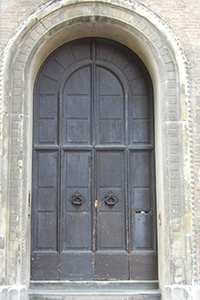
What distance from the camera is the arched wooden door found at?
6.10 meters

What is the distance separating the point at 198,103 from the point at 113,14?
1.95 meters

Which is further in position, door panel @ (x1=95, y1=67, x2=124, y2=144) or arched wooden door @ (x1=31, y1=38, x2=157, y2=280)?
door panel @ (x1=95, y1=67, x2=124, y2=144)

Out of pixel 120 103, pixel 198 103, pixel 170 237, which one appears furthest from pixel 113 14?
pixel 170 237

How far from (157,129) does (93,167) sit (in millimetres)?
1233

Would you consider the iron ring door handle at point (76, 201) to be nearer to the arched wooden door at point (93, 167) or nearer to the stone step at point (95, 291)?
the arched wooden door at point (93, 167)

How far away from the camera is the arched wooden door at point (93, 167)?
20.0 ft

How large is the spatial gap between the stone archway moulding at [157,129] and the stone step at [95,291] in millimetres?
224

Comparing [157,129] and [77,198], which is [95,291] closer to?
[77,198]

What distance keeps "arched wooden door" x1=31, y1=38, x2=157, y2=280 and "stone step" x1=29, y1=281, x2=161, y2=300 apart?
13cm

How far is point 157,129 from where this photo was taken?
6.12 meters

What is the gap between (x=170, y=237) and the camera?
5598 millimetres

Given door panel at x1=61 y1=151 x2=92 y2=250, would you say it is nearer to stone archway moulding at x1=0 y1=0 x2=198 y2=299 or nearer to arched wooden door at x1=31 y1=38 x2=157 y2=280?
arched wooden door at x1=31 y1=38 x2=157 y2=280

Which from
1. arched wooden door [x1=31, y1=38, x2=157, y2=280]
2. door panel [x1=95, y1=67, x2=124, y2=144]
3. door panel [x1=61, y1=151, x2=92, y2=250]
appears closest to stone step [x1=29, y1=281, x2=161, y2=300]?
arched wooden door [x1=31, y1=38, x2=157, y2=280]

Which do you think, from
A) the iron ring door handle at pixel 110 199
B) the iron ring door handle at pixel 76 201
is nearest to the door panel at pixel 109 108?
the iron ring door handle at pixel 110 199
